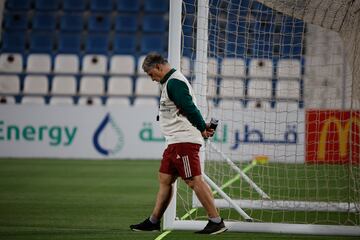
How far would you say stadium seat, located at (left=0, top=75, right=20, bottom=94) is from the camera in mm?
21672

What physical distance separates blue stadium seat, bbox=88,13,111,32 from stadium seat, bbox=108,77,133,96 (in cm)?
197

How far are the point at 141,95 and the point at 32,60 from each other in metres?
3.27

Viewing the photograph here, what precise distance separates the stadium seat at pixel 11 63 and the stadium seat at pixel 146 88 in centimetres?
336

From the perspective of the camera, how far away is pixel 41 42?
75.5ft

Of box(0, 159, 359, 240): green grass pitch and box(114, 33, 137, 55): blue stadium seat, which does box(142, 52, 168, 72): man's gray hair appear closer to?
box(0, 159, 359, 240): green grass pitch

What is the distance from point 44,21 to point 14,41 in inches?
43.2

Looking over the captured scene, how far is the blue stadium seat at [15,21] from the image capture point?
23109 mm

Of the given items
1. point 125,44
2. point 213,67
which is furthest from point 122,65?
point 213,67

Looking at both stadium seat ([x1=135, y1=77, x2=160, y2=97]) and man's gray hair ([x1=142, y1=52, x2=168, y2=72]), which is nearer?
man's gray hair ([x1=142, y1=52, x2=168, y2=72])

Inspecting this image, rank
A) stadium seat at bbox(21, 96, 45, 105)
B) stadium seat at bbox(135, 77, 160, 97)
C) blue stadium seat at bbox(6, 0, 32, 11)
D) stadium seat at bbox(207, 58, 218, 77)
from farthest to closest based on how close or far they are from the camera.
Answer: blue stadium seat at bbox(6, 0, 32, 11), stadium seat at bbox(135, 77, 160, 97), stadium seat at bbox(21, 96, 45, 105), stadium seat at bbox(207, 58, 218, 77)

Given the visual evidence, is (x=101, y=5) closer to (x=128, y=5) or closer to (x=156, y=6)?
(x=128, y=5)

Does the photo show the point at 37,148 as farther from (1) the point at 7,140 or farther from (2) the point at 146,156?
(2) the point at 146,156

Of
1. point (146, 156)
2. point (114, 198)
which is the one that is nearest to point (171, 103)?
point (114, 198)

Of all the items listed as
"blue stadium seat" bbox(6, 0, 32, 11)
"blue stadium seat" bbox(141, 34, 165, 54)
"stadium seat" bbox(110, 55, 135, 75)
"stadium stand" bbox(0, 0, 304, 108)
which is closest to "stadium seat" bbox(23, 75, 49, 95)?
"stadium stand" bbox(0, 0, 304, 108)
